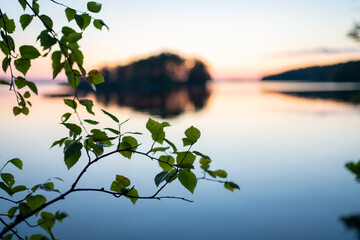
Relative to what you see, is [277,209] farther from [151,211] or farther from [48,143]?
[48,143]

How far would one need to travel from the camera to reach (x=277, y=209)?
25.8 ft

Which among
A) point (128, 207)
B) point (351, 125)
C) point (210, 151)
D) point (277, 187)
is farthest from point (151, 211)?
point (351, 125)

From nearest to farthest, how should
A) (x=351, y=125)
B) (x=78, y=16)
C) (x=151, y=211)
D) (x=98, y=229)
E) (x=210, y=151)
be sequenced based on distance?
(x=78, y=16) < (x=98, y=229) < (x=151, y=211) < (x=210, y=151) < (x=351, y=125)

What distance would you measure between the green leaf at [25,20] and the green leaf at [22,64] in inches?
3.9

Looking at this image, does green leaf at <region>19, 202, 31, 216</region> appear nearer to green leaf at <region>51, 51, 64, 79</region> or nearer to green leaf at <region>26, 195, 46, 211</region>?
green leaf at <region>26, 195, 46, 211</region>

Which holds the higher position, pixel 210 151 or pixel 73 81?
pixel 210 151

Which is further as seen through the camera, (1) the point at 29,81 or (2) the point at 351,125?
(2) the point at 351,125

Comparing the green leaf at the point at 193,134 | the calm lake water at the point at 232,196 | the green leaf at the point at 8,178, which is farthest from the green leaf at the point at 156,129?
the calm lake water at the point at 232,196

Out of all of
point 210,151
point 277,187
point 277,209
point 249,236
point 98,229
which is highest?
point 210,151

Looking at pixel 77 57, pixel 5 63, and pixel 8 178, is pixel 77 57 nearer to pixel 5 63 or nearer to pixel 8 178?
pixel 5 63

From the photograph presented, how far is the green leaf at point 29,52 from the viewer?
83cm

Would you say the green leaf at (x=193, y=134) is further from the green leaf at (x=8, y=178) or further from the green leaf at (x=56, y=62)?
the green leaf at (x=8, y=178)

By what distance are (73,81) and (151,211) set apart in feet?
24.1

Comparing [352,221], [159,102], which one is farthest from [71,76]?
[159,102]
